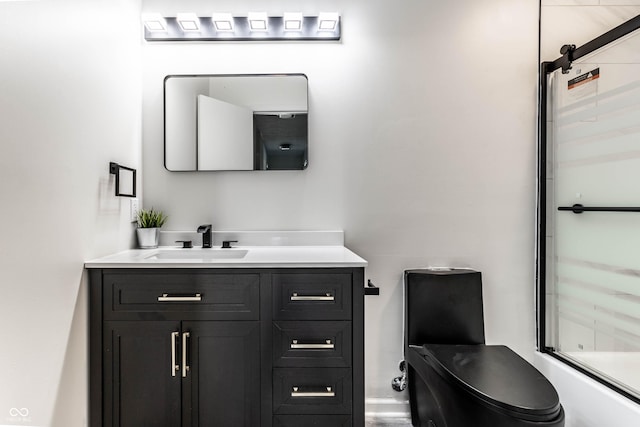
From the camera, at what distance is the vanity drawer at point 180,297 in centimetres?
138

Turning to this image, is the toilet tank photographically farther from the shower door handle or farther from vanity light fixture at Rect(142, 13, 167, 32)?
vanity light fixture at Rect(142, 13, 167, 32)

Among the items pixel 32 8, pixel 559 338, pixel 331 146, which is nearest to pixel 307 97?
pixel 331 146

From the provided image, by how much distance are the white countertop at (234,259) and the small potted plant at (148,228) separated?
0.05 meters

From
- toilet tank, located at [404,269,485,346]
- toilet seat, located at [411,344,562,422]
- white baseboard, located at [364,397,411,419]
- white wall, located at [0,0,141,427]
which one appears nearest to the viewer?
white wall, located at [0,0,141,427]

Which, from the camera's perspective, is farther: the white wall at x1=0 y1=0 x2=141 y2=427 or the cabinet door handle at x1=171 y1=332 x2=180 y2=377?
the cabinet door handle at x1=171 y1=332 x2=180 y2=377

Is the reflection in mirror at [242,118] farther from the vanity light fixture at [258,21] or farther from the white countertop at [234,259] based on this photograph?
the white countertop at [234,259]

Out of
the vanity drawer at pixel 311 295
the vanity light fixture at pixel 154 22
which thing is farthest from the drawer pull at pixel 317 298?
the vanity light fixture at pixel 154 22

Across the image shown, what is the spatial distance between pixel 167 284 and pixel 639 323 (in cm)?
203

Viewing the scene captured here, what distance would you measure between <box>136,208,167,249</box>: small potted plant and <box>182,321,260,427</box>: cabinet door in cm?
64

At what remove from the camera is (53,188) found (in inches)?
46.8

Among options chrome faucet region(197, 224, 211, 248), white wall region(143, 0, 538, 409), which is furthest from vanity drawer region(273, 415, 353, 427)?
chrome faucet region(197, 224, 211, 248)

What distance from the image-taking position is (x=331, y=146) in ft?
6.28

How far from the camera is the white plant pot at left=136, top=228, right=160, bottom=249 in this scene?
181 centimetres

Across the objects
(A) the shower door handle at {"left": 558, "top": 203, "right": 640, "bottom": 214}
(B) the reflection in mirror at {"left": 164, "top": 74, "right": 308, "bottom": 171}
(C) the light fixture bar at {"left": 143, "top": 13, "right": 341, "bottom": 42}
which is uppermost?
(C) the light fixture bar at {"left": 143, "top": 13, "right": 341, "bottom": 42}
